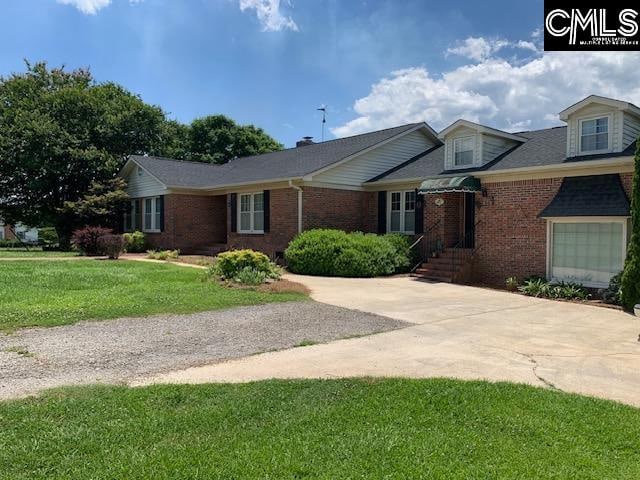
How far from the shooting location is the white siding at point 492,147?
16047 mm

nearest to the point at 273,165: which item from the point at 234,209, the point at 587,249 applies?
the point at 234,209

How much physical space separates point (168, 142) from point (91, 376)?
30.6 metres

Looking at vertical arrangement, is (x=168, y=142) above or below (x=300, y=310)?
above

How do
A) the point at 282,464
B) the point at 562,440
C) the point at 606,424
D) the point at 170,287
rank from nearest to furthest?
the point at 282,464 → the point at 562,440 → the point at 606,424 → the point at 170,287

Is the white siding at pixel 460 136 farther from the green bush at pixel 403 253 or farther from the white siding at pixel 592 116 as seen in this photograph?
the white siding at pixel 592 116

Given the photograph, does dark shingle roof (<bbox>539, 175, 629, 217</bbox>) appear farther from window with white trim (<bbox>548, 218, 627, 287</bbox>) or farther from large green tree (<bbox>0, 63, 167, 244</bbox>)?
large green tree (<bbox>0, 63, 167, 244</bbox>)

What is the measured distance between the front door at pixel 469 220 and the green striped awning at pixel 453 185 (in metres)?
1.44

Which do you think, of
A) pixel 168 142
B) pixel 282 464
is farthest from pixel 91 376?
pixel 168 142

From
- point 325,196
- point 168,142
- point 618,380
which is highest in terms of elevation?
point 168,142

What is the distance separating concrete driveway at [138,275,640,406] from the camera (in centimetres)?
557

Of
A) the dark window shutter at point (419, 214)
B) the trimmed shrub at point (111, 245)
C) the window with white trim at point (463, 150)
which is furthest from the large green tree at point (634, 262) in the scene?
the trimmed shrub at point (111, 245)

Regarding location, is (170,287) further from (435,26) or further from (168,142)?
(168,142)

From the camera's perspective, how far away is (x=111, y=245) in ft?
67.0

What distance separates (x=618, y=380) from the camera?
5.61m
